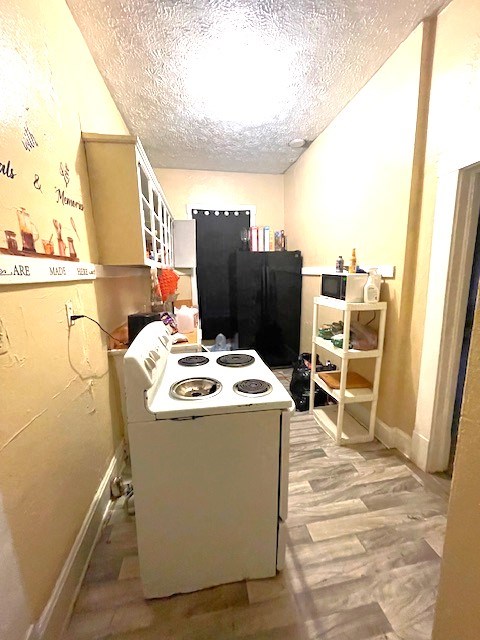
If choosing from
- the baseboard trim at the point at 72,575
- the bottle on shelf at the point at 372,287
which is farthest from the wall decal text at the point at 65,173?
the bottle on shelf at the point at 372,287

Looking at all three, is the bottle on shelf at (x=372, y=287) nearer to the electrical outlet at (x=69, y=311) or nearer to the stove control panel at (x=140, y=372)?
the stove control panel at (x=140, y=372)

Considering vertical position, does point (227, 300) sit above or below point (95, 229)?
below

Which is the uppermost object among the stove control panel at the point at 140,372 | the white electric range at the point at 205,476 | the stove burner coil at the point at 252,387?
the stove control panel at the point at 140,372

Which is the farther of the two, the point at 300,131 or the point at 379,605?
the point at 300,131

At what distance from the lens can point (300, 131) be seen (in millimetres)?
2547

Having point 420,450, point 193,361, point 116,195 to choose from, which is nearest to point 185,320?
point 193,361

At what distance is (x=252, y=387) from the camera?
3.59ft

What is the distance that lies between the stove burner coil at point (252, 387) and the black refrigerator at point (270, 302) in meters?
2.18

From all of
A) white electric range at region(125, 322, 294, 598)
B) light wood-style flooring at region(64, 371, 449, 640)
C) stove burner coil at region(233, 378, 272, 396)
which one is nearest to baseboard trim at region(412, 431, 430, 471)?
light wood-style flooring at region(64, 371, 449, 640)

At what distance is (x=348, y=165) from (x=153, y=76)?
1.58 m

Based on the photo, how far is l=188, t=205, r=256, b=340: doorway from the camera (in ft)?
12.0

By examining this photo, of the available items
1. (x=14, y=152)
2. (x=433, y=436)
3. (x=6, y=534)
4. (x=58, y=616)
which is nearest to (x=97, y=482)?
(x=58, y=616)

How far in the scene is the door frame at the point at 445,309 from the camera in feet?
4.71

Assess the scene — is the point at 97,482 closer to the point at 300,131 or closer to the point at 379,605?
the point at 379,605
